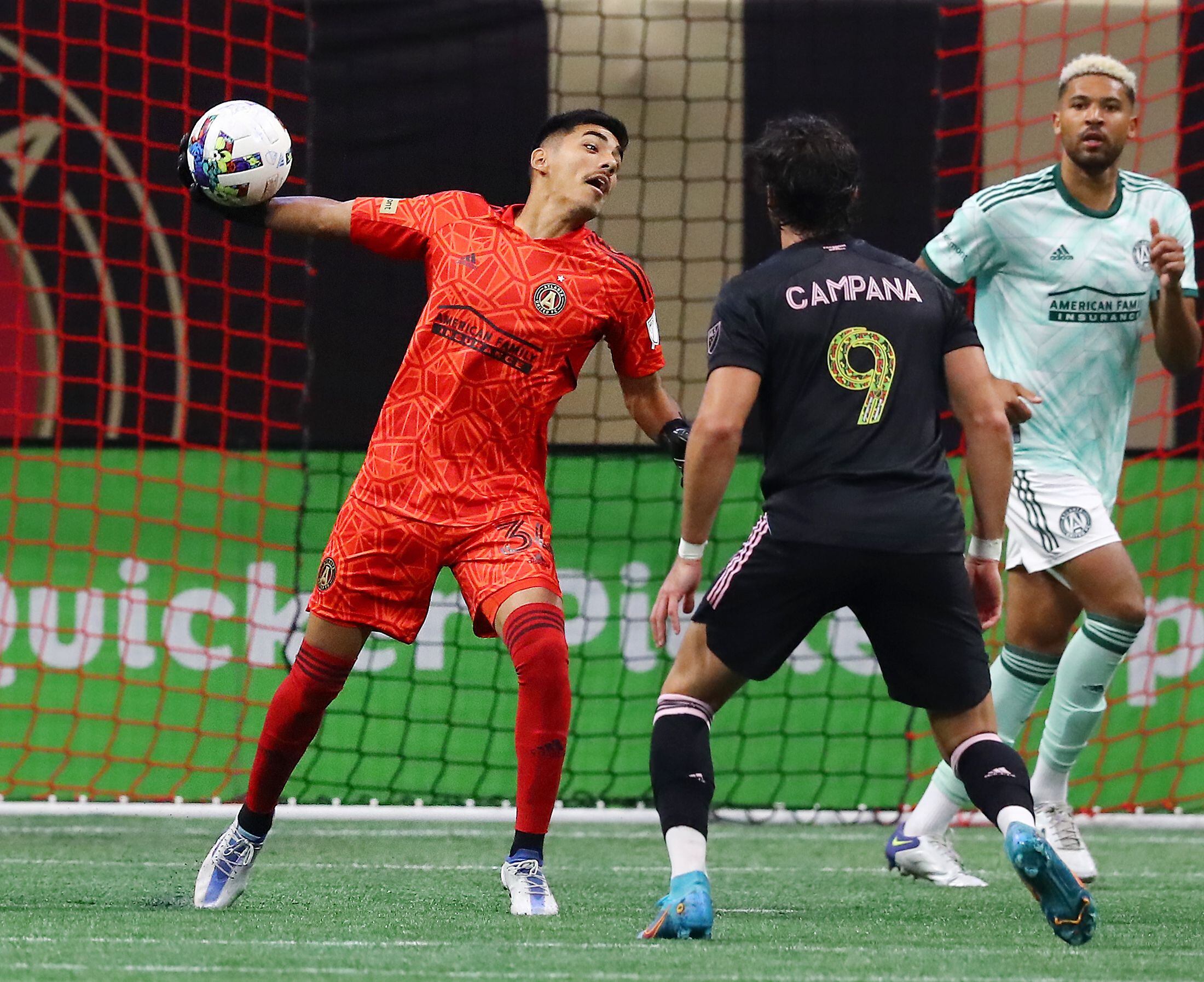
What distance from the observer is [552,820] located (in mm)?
7086

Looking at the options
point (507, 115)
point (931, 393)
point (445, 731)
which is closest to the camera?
point (931, 393)

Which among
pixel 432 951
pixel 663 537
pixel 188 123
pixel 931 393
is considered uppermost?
pixel 188 123

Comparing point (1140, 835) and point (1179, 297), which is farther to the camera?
point (1140, 835)

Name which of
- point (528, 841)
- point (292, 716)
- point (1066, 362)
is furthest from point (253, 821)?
point (1066, 362)

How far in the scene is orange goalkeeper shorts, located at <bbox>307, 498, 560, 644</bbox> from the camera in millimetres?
4672

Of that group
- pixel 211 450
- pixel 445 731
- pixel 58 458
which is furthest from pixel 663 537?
pixel 58 458

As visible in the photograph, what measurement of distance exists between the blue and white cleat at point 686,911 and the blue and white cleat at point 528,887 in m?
0.51

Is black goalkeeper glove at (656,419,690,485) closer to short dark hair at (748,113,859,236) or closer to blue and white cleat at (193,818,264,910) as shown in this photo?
short dark hair at (748,113,859,236)

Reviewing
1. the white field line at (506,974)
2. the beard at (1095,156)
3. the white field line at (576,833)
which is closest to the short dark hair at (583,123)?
the beard at (1095,156)

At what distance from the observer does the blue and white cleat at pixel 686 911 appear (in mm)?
3959

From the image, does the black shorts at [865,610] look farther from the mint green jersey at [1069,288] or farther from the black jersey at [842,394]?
the mint green jersey at [1069,288]

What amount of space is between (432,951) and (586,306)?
1743 millimetres

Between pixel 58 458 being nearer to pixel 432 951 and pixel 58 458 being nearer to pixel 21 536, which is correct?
pixel 21 536

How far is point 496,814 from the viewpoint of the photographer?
6.93 meters
